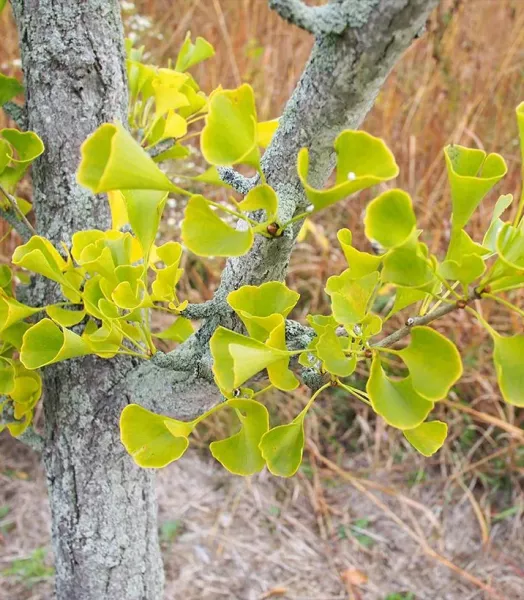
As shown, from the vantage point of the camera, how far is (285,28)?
1.85 meters

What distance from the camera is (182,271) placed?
0.41 meters

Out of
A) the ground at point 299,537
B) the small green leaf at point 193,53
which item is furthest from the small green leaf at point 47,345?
the ground at point 299,537

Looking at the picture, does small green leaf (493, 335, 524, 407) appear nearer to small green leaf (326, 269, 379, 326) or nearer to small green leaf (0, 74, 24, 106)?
small green leaf (326, 269, 379, 326)

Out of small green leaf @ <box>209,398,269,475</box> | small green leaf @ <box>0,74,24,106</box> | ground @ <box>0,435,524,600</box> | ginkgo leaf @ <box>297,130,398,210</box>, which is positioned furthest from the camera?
ground @ <box>0,435,524,600</box>

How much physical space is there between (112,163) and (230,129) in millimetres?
59

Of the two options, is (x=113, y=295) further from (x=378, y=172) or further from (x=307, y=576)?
(x=307, y=576)

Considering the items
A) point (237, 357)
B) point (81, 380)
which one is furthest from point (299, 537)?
point (237, 357)

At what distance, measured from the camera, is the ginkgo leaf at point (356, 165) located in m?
0.25

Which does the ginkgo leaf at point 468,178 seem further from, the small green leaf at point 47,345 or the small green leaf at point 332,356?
the small green leaf at point 47,345

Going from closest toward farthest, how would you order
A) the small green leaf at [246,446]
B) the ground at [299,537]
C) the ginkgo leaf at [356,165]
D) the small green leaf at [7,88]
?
the ginkgo leaf at [356,165] < the small green leaf at [246,446] < the small green leaf at [7,88] < the ground at [299,537]

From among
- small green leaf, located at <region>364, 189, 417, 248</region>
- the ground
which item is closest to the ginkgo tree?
small green leaf, located at <region>364, 189, 417, 248</region>

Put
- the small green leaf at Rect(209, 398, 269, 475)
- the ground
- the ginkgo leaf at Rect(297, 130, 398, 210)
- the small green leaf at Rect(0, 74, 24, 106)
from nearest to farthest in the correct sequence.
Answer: the ginkgo leaf at Rect(297, 130, 398, 210), the small green leaf at Rect(209, 398, 269, 475), the small green leaf at Rect(0, 74, 24, 106), the ground

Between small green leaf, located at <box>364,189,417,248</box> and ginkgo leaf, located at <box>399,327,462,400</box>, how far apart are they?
0.05 meters

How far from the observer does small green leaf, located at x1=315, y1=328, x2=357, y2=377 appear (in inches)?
12.6
